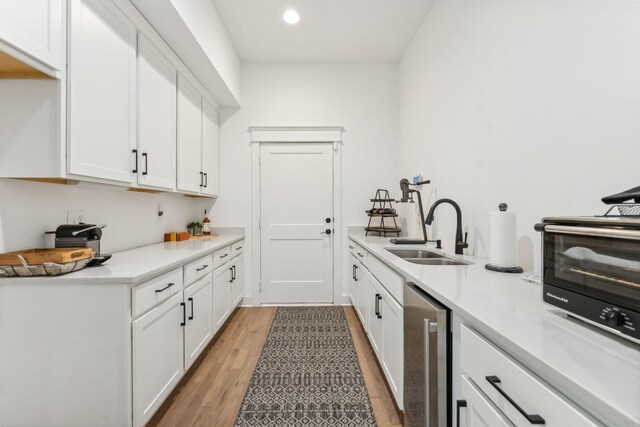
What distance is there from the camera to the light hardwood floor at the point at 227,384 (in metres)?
1.75

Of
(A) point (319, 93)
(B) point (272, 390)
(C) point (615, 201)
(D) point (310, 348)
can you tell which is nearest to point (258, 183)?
(A) point (319, 93)

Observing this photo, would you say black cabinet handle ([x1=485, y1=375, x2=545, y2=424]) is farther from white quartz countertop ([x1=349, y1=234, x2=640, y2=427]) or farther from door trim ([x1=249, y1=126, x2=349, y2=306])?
door trim ([x1=249, y1=126, x2=349, y2=306])

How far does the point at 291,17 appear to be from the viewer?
2.84m

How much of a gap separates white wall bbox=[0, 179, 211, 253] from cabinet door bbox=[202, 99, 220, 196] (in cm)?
41

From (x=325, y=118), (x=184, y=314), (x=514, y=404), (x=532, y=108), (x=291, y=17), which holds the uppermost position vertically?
(x=291, y=17)

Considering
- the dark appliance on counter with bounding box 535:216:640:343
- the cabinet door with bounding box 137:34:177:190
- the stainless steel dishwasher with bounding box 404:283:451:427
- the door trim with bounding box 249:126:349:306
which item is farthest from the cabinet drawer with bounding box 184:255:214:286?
the dark appliance on counter with bounding box 535:216:640:343

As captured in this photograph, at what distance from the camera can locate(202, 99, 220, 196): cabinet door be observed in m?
3.20

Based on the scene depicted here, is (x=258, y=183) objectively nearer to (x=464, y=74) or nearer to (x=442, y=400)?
(x=464, y=74)

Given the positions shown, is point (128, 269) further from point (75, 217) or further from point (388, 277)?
point (388, 277)

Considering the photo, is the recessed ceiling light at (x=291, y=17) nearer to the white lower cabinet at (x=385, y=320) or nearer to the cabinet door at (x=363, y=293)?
the white lower cabinet at (x=385, y=320)

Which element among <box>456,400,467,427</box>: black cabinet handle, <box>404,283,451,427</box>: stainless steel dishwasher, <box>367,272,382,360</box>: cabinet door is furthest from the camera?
<box>367,272,382,360</box>: cabinet door

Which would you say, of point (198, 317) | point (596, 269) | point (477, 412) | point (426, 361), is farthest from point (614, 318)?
point (198, 317)

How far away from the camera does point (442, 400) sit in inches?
44.0

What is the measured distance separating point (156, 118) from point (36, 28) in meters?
0.96
